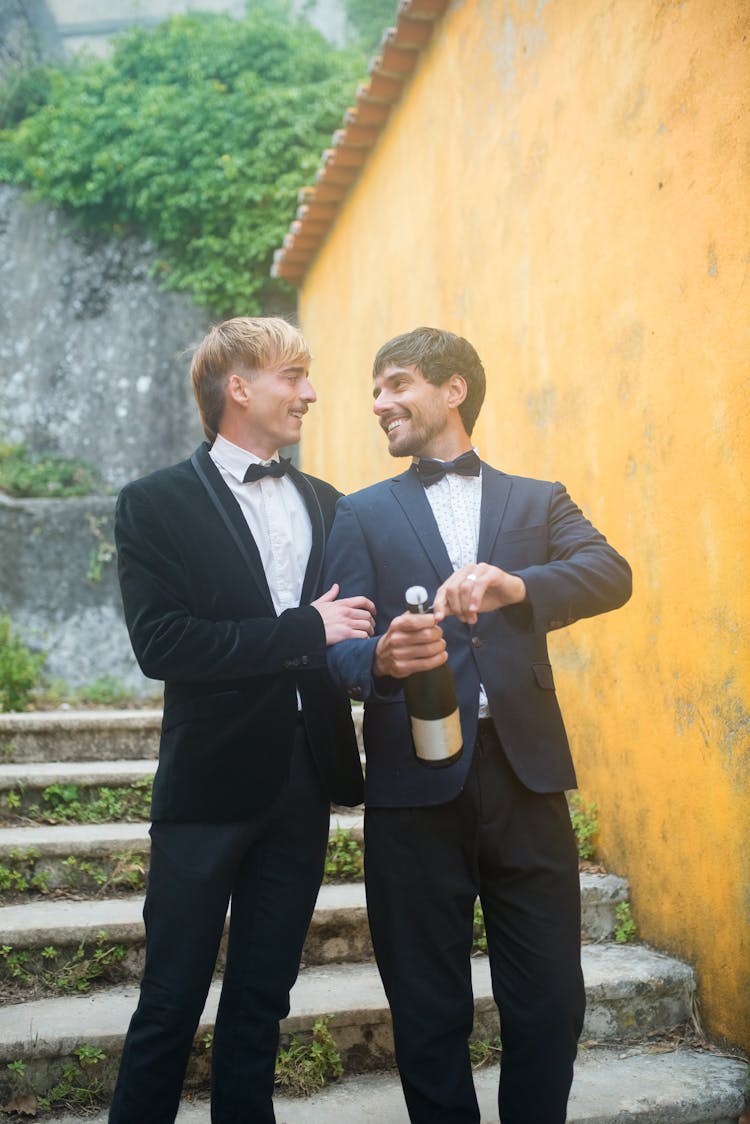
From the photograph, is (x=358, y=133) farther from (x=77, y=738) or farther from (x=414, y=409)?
(x=414, y=409)

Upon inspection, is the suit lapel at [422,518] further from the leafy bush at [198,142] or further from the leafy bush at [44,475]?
the leafy bush at [198,142]

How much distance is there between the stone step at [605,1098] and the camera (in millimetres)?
2773

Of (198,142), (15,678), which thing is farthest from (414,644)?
(198,142)

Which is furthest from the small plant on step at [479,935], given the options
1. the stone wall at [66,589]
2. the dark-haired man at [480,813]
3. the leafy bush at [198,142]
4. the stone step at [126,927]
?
the leafy bush at [198,142]

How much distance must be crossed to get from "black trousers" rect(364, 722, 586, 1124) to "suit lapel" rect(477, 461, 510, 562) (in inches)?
17.1

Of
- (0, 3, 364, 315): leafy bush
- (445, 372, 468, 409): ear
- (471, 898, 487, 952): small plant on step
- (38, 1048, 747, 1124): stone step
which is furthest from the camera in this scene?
(0, 3, 364, 315): leafy bush

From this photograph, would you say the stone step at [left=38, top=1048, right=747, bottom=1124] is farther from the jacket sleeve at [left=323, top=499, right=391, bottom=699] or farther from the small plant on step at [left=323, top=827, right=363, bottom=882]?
the jacket sleeve at [left=323, top=499, right=391, bottom=699]

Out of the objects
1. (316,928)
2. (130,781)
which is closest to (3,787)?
(130,781)

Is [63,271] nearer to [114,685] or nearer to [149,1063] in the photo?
[114,685]

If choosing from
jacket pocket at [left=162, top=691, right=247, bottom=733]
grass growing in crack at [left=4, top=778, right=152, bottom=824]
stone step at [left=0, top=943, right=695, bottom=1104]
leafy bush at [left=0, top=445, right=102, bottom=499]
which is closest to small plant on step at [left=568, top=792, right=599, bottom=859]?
stone step at [left=0, top=943, right=695, bottom=1104]

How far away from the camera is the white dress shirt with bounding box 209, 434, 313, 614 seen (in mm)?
2562

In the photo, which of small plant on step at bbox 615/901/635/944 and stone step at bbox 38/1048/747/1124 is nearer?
stone step at bbox 38/1048/747/1124

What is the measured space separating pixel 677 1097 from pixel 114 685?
6119 mm

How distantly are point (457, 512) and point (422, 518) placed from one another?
0.12 m
